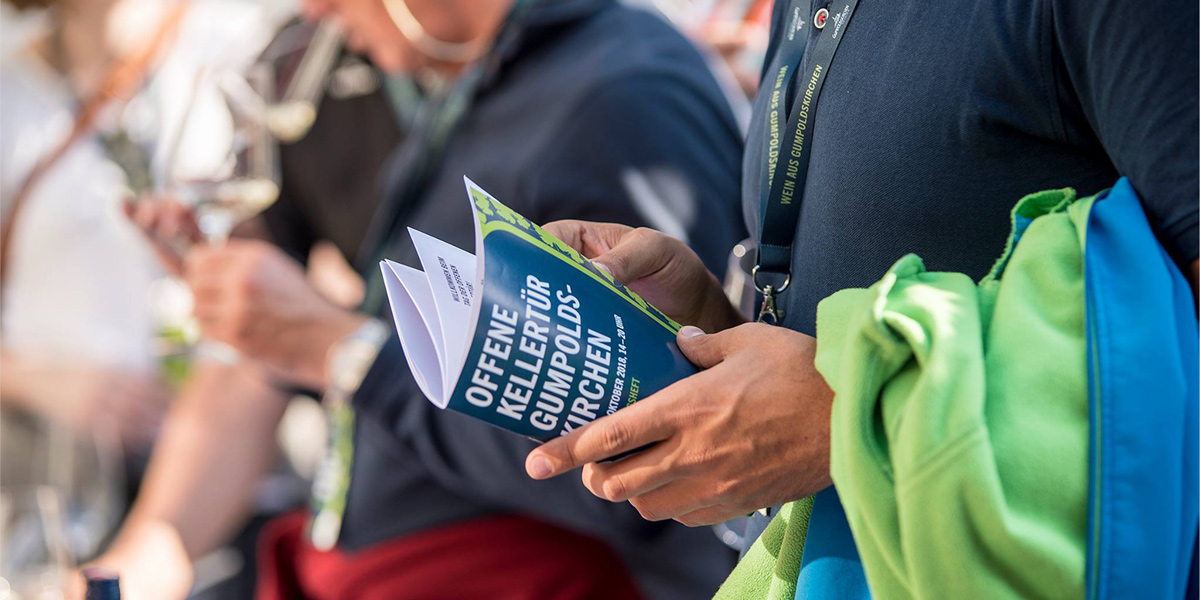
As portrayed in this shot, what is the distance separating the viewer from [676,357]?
0.65m

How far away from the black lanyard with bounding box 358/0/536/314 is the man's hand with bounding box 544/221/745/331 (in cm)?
67

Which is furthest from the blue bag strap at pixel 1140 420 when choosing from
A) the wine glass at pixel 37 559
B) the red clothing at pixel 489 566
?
the wine glass at pixel 37 559

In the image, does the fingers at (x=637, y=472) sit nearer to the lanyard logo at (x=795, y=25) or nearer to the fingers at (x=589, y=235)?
the fingers at (x=589, y=235)

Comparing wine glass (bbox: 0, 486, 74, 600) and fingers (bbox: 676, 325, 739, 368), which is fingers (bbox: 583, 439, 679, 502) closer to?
fingers (bbox: 676, 325, 739, 368)

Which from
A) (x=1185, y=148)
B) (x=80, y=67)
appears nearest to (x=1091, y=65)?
(x=1185, y=148)

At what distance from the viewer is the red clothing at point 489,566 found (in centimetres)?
132

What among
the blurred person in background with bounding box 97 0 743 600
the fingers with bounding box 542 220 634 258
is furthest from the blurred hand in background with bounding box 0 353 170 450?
the fingers with bounding box 542 220 634 258

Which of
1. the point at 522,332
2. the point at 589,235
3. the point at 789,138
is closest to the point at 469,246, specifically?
the point at 589,235

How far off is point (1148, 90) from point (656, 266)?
1.10 feet

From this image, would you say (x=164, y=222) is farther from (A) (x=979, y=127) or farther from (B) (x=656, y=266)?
(A) (x=979, y=127)

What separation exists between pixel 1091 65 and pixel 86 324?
2.03 m

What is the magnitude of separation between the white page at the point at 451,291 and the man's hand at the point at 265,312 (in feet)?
2.73

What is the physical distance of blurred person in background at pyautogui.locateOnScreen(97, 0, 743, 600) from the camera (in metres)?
1.24

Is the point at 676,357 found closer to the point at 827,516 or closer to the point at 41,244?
the point at 827,516
